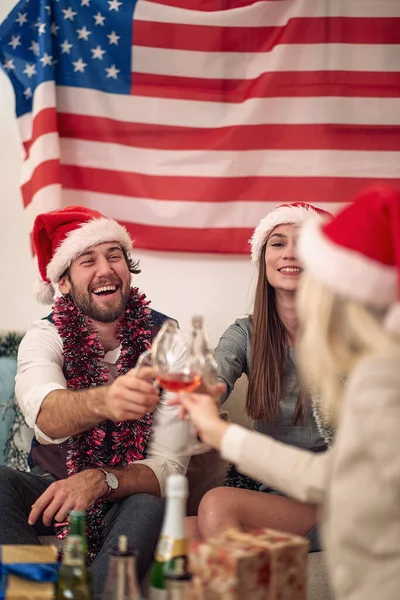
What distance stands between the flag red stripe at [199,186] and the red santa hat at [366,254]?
1.82 meters

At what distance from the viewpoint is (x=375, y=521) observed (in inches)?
44.6

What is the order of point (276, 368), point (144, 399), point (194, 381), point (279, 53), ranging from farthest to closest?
1. point (279, 53)
2. point (276, 368)
3. point (144, 399)
4. point (194, 381)

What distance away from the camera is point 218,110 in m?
3.09

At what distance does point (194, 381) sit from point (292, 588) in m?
0.44

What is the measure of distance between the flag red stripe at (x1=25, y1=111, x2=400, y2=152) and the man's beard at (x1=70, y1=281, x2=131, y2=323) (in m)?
0.85

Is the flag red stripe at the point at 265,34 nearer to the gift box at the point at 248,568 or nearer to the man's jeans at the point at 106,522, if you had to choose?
the man's jeans at the point at 106,522

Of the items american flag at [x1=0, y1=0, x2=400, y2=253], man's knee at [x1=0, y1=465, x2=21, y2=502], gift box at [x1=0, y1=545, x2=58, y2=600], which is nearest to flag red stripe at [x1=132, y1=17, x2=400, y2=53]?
american flag at [x1=0, y1=0, x2=400, y2=253]

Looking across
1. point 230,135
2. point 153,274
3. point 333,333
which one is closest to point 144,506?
point 333,333

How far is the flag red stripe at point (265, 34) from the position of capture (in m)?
3.00

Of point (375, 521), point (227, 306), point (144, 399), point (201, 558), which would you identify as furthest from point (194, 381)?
point (227, 306)

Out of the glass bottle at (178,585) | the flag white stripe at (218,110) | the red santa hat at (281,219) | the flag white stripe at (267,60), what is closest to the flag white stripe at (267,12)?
the flag white stripe at (267,60)

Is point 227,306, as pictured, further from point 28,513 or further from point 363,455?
point 363,455

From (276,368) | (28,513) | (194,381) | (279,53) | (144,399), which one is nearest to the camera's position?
(194,381)

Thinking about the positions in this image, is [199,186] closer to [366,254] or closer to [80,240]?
[80,240]
